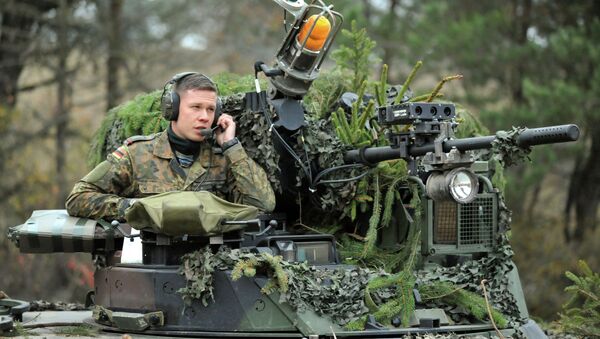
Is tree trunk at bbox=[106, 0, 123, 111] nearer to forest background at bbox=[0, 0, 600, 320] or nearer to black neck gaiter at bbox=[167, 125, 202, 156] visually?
forest background at bbox=[0, 0, 600, 320]

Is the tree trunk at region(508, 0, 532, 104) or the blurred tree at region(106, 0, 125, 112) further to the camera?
the blurred tree at region(106, 0, 125, 112)

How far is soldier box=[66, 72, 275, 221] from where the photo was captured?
7.79 meters

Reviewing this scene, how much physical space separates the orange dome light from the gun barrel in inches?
32.6

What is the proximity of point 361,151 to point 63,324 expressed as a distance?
2458mm

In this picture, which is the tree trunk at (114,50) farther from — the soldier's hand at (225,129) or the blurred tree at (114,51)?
the soldier's hand at (225,129)

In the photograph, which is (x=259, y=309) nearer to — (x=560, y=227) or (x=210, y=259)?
(x=210, y=259)

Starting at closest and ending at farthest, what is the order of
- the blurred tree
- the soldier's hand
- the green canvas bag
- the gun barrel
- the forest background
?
the gun barrel, the green canvas bag, the soldier's hand, the forest background, the blurred tree

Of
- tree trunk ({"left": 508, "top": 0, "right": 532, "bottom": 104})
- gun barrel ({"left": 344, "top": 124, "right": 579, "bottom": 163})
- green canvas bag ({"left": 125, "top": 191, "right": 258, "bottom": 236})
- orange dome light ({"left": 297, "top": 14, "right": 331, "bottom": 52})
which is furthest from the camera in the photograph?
tree trunk ({"left": 508, "top": 0, "right": 532, "bottom": 104})

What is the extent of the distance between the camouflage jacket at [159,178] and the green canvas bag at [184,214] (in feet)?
2.06

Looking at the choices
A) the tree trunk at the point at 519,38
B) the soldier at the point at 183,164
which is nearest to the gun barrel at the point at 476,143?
the soldier at the point at 183,164

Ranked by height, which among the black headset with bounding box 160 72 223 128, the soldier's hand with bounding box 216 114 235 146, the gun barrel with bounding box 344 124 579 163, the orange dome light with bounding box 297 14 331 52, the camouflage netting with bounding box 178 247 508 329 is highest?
the orange dome light with bounding box 297 14 331 52

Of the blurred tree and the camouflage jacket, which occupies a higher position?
the blurred tree

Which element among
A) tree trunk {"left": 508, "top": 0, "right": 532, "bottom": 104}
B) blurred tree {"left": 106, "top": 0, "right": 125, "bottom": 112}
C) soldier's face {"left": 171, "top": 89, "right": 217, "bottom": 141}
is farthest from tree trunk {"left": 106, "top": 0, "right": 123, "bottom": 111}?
soldier's face {"left": 171, "top": 89, "right": 217, "bottom": 141}

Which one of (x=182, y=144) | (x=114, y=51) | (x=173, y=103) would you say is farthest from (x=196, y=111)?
(x=114, y=51)
